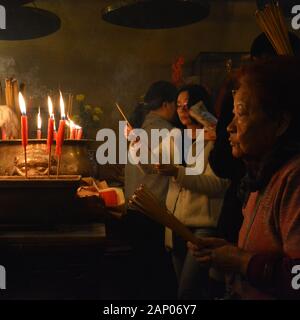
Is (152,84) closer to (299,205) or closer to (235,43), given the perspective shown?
(235,43)

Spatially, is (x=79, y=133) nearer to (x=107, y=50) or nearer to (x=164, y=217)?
(x=107, y=50)

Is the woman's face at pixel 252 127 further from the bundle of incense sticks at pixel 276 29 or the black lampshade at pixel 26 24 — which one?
the black lampshade at pixel 26 24

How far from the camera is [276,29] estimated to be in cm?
125

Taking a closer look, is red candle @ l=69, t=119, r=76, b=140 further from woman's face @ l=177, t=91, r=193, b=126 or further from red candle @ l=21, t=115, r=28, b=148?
woman's face @ l=177, t=91, r=193, b=126

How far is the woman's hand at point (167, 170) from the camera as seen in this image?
148cm

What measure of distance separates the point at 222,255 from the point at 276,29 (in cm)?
72

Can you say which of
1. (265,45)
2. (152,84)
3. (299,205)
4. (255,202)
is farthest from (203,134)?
(299,205)

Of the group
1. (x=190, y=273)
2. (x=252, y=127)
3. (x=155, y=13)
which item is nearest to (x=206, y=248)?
(x=252, y=127)

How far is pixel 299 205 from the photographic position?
89cm

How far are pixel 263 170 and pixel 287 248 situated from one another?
20 cm

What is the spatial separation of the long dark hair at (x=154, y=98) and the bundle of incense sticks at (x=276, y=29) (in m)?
0.40

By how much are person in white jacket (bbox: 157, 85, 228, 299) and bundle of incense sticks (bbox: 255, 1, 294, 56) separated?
13.0 inches

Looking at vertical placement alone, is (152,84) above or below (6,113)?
above

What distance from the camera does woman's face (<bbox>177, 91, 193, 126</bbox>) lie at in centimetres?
151
